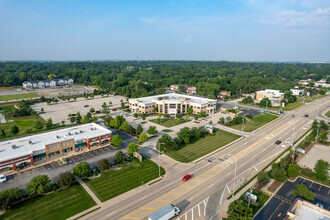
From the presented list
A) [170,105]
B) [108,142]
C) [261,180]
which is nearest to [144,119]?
[170,105]

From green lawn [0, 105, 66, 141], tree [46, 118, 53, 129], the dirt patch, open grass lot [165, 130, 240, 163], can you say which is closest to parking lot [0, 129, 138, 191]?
open grass lot [165, 130, 240, 163]

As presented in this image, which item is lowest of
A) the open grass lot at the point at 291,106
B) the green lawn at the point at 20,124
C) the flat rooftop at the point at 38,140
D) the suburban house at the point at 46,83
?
the green lawn at the point at 20,124

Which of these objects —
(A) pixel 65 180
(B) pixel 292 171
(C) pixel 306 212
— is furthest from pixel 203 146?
(A) pixel 65 180

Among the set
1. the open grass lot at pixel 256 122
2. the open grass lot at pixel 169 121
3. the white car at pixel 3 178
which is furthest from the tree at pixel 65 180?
the open grass lot at pixel 256 122

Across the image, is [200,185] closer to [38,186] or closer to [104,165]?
[104,165]

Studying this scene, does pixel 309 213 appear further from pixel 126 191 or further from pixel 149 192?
pixel 126 191

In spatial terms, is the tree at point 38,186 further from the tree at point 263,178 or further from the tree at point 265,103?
the tree at point 265,103

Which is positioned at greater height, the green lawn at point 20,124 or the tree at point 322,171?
the tree at point 322,171
